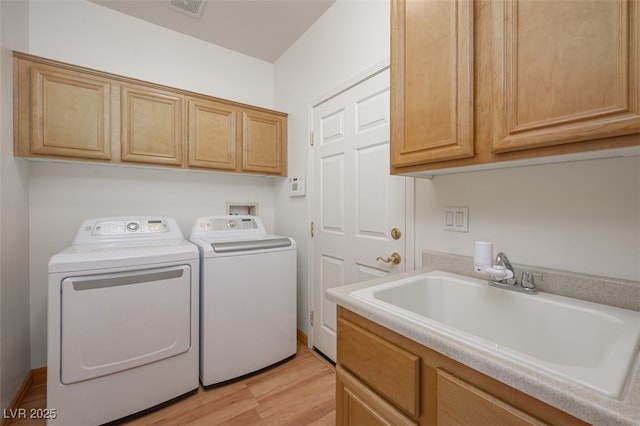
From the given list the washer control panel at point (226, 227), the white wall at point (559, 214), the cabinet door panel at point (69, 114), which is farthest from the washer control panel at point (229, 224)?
the white wall at point (559, 214)

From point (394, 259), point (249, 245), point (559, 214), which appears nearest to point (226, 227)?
point (249, 245)

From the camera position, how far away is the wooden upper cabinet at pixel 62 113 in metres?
1.62

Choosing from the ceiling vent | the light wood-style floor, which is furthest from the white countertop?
the ceiling vent

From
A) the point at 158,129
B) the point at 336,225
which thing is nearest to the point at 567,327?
the point at 336,225

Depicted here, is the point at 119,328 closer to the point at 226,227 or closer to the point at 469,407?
the point at 226,227

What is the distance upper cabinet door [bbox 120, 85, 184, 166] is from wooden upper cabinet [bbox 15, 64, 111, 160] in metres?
0.11

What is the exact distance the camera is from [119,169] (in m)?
2.14

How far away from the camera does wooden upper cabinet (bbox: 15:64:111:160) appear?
5.31 ft

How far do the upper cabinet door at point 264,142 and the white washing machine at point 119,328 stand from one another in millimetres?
1012

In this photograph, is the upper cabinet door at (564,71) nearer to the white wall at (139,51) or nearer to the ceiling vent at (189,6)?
the ceiling vent at (189,6)

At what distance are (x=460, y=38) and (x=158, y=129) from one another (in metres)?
2.01

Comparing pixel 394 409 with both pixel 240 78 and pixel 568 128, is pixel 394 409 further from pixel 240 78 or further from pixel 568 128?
pixel 240 78

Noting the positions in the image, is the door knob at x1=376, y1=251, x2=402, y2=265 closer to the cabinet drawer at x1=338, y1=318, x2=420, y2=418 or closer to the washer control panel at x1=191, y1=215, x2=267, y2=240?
the cabinet drawer at x1=338, y1=318, x2=420, y2=418

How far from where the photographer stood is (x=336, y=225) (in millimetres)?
2049
